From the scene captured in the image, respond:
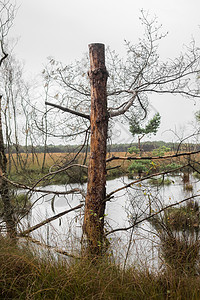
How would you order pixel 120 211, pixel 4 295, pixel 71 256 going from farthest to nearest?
pixel 120 211, pixel 71 256, pixel 4 295

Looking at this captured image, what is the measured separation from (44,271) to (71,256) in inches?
14.7

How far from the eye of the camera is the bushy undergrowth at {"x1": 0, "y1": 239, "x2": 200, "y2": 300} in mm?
2064

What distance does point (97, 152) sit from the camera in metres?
3.31

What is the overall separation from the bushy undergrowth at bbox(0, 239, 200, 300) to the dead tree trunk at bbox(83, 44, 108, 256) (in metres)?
0.78

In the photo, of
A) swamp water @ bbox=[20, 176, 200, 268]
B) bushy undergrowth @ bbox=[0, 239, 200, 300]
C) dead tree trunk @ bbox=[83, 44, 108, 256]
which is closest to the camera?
bushy undergrowth @ bbox=[0, 239, 200, 300]

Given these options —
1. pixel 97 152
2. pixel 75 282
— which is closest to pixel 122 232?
pixel 97 152

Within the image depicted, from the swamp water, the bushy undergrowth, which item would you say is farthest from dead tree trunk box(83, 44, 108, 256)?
the bushy undergrowth

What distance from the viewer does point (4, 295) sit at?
227 cm

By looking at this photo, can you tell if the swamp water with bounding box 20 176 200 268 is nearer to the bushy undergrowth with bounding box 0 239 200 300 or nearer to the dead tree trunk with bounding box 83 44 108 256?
the dead tree trunk with bounding box 83 44 108 256

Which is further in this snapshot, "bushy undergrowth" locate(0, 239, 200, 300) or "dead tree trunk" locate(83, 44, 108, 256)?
"dead tree trunk" locate(83, 44, 108, 256)

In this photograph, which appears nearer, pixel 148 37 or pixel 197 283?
pixel 197 283

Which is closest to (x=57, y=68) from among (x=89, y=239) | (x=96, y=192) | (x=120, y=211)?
(x=96, y=192)

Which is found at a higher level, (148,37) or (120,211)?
(148,37)

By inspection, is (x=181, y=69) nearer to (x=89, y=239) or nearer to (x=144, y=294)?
(x=89, y=239)
